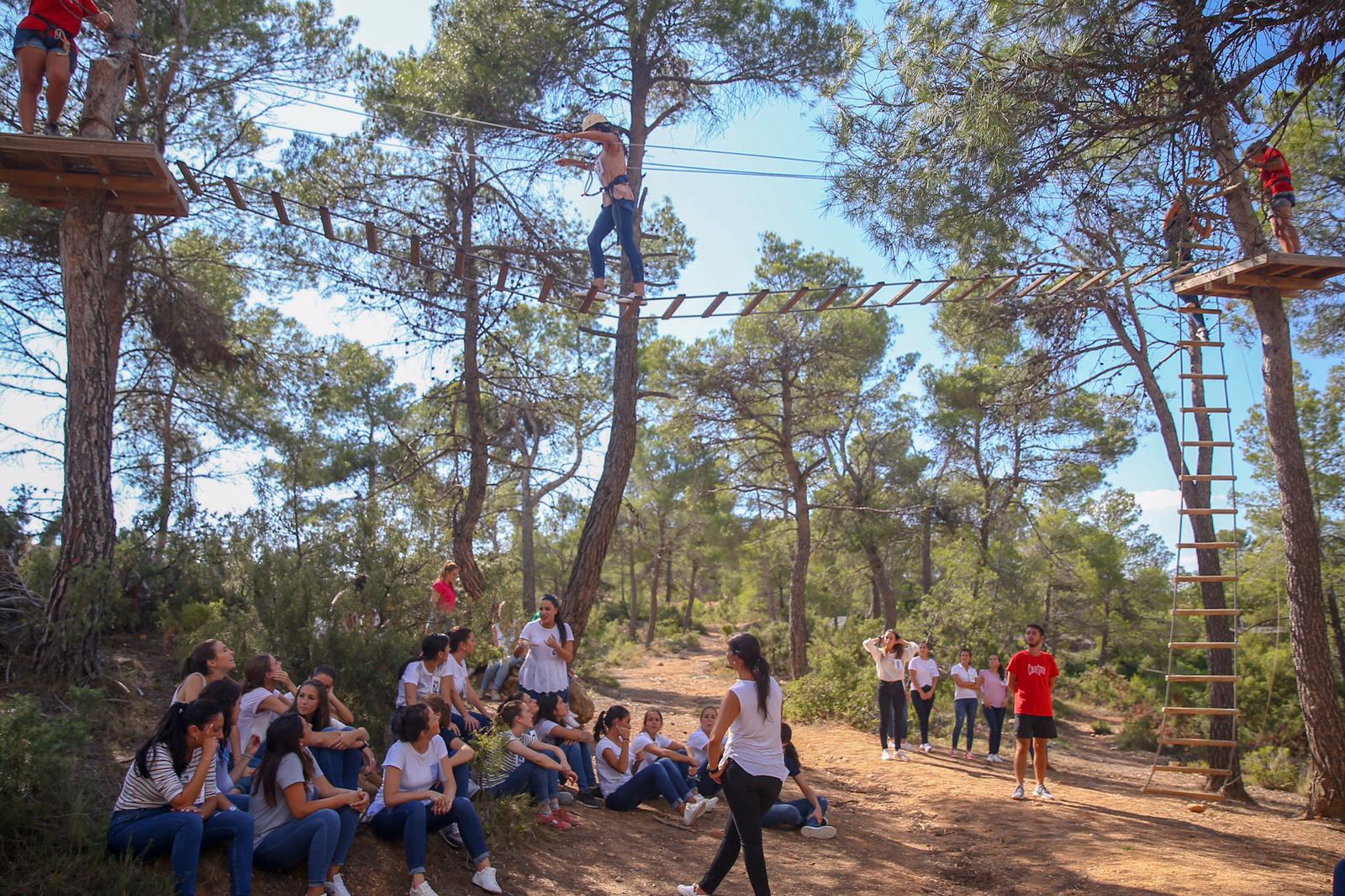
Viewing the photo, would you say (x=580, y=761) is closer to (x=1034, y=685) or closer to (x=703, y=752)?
(x=703, y=752)

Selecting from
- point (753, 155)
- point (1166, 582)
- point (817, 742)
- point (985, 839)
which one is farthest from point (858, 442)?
point (1166, 582)

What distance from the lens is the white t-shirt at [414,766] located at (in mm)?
5051

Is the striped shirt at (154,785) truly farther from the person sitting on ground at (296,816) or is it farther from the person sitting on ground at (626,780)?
the person sitting on ground at (626,780)

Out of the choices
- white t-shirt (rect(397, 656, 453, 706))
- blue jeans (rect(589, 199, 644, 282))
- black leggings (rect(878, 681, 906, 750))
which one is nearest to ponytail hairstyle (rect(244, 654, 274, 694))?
white t-shirt (rect(397, 656, 453, 706))

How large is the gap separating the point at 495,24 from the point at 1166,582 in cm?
2919

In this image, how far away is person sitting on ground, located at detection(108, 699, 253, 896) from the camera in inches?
156

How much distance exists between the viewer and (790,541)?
1012 inches

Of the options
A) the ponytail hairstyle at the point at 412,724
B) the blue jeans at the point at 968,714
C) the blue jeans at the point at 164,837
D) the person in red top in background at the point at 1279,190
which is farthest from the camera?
the blue jeans at the point at 968,714

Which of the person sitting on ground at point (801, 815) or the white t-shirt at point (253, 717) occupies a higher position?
the white t-shirt at point (253, 717)

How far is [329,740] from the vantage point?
5031mm

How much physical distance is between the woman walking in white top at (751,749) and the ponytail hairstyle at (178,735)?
234cm

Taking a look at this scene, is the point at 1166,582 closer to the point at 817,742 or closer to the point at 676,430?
the point at 676,430

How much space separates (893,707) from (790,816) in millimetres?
3676

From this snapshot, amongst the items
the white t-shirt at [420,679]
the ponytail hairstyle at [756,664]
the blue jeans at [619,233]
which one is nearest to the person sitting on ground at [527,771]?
the white t-shirt at [420,679]
